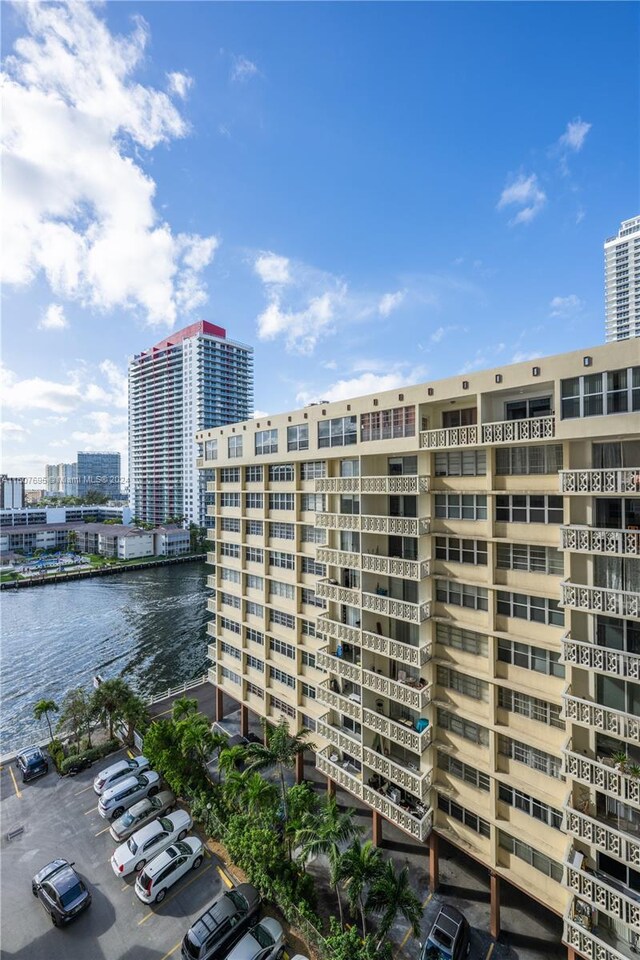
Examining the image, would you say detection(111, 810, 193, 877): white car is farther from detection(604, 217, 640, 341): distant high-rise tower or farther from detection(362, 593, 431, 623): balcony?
detection(604, 217, 640, 341): distant high-rise tower

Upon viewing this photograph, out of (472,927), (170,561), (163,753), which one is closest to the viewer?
(472,927)

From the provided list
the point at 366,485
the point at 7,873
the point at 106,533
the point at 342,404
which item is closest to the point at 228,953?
the point at 7,873

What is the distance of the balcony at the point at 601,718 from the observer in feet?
40.6

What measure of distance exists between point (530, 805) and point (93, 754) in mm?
27197

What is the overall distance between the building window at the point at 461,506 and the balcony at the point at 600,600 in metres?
4.14

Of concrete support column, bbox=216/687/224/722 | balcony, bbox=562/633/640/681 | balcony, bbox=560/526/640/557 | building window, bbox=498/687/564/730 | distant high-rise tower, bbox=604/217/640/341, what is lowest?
concrete support column, bbox=216/687/224/722

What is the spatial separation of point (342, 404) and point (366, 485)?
447 centimetres

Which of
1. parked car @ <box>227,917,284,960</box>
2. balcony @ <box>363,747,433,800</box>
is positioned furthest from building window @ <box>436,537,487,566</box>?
parked car @ <box>227,917,284,960</box>

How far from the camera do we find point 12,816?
2395 centimetres

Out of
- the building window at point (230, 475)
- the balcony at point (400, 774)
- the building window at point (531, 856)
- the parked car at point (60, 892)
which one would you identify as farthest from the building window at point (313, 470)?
the parked car at point (60, 892)

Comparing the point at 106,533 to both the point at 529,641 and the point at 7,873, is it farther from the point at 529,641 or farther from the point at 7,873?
the point at 529,641

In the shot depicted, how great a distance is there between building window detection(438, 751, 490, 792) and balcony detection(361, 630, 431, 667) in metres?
4.17

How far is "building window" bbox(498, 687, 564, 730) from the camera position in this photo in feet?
48.8

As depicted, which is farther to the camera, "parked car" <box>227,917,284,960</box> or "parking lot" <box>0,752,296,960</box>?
"parking lot" <box>0,752,296,960</box>
